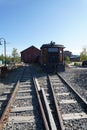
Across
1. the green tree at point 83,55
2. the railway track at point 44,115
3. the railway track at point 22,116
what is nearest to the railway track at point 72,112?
the railway track at point 44,115

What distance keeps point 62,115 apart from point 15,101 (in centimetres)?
258

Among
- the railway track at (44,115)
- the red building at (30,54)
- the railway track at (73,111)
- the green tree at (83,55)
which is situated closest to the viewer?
the railway track at (44,115)

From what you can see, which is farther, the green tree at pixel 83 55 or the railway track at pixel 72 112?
the green tree at pixel 83 55

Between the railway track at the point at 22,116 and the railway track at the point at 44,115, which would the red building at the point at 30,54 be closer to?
the railway track at the point at 44,115

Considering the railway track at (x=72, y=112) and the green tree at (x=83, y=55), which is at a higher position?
the green tree at (x=83, y=55)

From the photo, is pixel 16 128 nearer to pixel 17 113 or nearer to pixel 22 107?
pixel 17 113

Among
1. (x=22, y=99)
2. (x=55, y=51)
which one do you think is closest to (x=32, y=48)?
(x=55, y=51)

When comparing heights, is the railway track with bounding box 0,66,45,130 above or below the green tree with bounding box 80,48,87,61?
below

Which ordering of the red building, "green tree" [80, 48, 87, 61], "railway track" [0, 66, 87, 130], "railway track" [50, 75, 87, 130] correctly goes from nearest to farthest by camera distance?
"railway track" [0, 66, 87, 130], "railway track" [50, 75, 87, 130], "green tree" [80, 48, 87, 61], the red building

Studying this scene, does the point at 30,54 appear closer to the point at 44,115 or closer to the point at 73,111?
the point at 73,111

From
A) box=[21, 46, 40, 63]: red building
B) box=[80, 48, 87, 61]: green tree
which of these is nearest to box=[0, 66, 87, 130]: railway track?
box=[80, 48, 87, 61]: green tree

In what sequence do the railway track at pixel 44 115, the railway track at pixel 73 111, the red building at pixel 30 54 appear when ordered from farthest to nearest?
1. the red building at pixel 30 54
2. the railway track at pixel 73 111
3. the railway track at pixel 44 115

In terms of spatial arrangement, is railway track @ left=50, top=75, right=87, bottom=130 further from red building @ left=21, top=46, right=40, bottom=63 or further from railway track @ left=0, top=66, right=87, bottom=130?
red building @ left=21, top=46, right=40, bottom=63

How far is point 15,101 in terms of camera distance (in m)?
7.82
